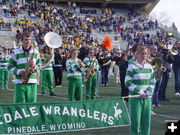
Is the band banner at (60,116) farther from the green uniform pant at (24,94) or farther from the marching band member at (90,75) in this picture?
the marching band member at (90,75)

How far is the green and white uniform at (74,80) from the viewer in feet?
29.0

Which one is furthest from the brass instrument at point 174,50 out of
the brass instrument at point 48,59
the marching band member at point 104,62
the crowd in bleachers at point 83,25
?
the crowd in bleachers at point 83,25

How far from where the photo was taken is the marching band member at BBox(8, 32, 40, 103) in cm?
650

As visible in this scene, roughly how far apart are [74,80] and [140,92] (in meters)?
3.26

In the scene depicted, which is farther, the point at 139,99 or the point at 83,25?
the point at 83,25

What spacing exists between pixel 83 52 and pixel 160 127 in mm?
9360

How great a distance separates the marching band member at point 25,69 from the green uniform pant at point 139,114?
1875mm

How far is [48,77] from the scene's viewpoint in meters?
12.7

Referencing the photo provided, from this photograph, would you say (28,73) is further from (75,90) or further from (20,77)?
(75,90)

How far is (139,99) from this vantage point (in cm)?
593

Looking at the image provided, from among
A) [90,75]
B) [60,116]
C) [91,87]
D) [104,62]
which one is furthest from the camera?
[104,62]

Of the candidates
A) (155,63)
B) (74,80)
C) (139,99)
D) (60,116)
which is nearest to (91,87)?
(74,80)

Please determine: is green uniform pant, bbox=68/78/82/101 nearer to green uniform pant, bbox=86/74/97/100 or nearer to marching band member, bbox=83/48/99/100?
marching band member, bbox=83/48/99/100

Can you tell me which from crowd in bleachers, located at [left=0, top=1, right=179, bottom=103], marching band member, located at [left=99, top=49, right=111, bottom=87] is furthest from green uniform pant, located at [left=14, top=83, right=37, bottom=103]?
crowd in bleachers, located at [left=0, top=1, right=179, bottom=103]
